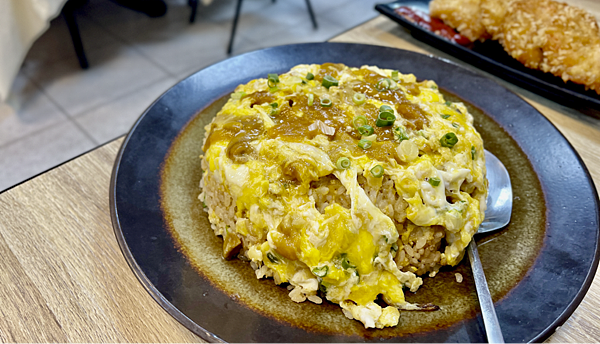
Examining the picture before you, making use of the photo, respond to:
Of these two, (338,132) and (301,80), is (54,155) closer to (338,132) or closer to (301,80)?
(301,80)

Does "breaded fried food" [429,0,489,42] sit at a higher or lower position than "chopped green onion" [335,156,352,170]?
higher

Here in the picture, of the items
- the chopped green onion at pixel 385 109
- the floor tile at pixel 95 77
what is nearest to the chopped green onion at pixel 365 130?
the chopped green onion at pixel 385 109

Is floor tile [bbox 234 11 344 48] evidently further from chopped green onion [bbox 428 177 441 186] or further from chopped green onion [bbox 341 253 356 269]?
chopped green onion [bbox 341 253 356 269]

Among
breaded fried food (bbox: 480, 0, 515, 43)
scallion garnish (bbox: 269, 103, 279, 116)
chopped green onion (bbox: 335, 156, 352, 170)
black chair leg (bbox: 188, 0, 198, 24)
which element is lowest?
black chair leg (bbox: 188, 0, 198, 24)

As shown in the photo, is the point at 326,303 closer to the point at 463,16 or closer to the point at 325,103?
the point at 325,103

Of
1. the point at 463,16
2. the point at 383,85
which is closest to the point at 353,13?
the point at 463,16

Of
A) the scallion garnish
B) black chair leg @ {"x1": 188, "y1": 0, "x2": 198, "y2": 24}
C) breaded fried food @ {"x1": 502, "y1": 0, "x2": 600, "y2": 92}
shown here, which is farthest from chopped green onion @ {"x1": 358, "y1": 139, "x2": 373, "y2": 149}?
black chair leg @ {"x1": 188, "y1": 0, "x2": 198, "y2": 24}

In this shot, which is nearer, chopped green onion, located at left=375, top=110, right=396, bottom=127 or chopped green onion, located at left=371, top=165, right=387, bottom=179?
chopped green onion, located at left=371, top=165, right=387, bottom=179
